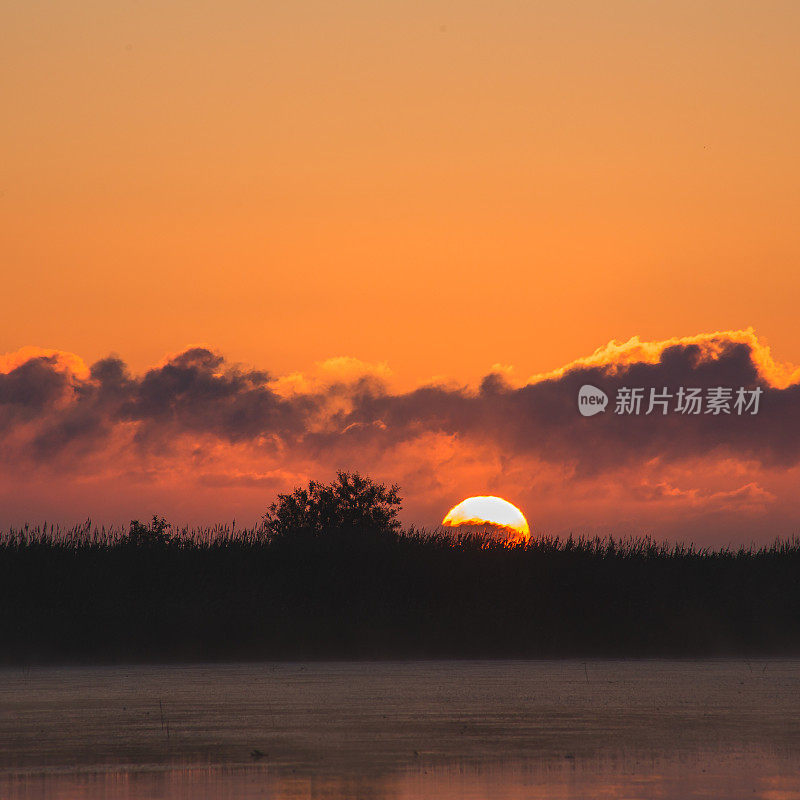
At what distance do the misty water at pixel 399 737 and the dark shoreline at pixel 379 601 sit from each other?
30.6ft

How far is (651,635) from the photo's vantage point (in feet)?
131

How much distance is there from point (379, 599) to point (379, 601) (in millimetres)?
131

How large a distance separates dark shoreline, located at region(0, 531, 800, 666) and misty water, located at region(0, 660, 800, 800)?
933 cm

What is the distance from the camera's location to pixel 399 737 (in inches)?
603

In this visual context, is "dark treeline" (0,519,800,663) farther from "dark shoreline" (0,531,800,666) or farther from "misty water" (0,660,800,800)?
"misty water" (0,660,800,800)

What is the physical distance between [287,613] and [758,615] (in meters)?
14.4

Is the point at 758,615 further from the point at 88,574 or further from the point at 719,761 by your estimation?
the point at 719,761

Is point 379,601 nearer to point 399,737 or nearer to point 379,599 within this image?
point 379,599

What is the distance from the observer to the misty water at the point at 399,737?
11.6 meters

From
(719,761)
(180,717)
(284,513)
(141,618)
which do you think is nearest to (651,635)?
(141,618)

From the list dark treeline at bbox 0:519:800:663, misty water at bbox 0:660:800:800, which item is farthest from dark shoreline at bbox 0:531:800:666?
misty water at bbox 0:660:800:800

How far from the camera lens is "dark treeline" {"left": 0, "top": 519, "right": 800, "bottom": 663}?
36.1 meters

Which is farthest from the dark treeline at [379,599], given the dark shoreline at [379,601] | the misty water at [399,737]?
the misty water at [399,737]

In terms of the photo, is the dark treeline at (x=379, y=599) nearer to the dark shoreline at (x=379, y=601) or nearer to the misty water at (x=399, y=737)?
the dark shoreline at (x=379, y=601)
